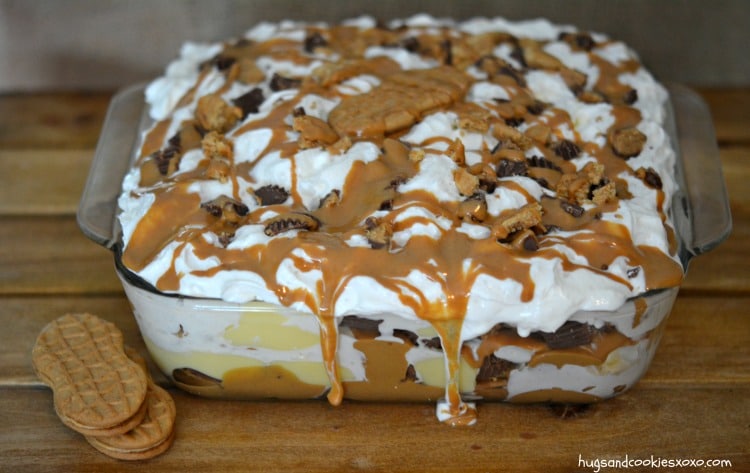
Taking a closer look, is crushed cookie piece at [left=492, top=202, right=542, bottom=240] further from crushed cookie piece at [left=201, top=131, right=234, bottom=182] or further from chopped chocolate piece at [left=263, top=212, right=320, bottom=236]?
crushed cookie piece at [left=201, top=131, right=234, bottom=182]

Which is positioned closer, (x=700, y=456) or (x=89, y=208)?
(x=700, y=456)

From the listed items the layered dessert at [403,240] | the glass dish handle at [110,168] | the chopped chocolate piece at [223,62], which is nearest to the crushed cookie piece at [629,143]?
the layered dessert at [403,240]

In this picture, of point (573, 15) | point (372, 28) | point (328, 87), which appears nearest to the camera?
point (328, 87)

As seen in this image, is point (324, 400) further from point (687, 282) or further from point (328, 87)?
point (687, 282)

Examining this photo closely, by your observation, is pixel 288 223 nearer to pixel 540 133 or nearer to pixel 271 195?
pixel 271 195

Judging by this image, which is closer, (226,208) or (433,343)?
(433,343)

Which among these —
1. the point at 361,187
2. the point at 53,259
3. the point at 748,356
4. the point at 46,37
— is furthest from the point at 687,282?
the point at 46,37

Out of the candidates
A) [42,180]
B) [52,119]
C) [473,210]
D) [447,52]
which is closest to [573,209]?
[473,210]
